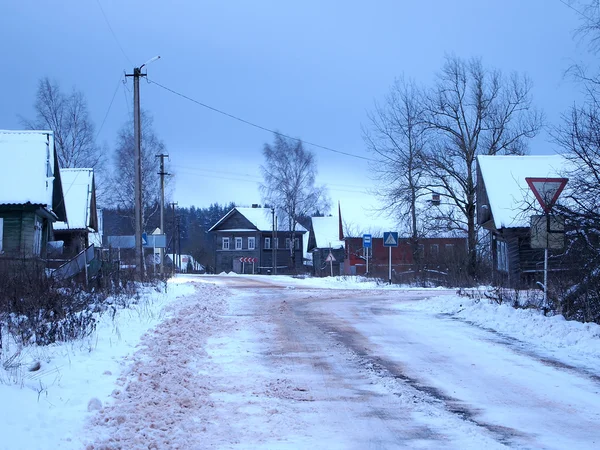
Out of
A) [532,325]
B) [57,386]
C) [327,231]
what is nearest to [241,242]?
[327,231]

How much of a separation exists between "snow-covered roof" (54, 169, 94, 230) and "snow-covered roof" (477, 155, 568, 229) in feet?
74.7

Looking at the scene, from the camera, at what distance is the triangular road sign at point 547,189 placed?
13180 millimetres

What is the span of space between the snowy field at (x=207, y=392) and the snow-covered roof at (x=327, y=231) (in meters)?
65.4

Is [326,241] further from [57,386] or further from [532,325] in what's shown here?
[57,386]

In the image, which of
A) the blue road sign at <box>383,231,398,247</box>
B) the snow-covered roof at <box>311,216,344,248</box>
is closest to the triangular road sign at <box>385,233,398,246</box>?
the blue road sign at <box>383,231,398,247</box>

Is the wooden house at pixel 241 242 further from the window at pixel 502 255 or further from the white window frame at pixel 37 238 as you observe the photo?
the white window frame at pixel 37 238

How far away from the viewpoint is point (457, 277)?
3209 centimetres

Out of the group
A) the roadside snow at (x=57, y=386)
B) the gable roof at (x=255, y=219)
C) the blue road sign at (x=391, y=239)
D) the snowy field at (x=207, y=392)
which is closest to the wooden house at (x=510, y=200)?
the blue road sign at (x=391, y=239)

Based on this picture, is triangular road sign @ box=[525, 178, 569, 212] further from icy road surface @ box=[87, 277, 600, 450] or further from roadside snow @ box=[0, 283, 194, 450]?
roadside snow @ box=[0, 283, 194, 450]

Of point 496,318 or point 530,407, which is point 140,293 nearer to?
point 496,318

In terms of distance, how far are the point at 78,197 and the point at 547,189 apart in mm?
31859

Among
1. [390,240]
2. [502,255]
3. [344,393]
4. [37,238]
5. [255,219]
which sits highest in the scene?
[255,219]

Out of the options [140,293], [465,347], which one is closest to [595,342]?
[465,347]

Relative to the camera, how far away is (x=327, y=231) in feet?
262
